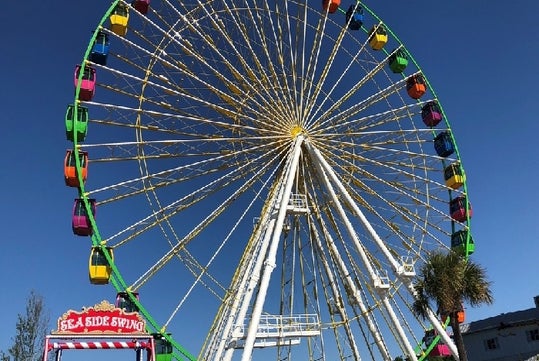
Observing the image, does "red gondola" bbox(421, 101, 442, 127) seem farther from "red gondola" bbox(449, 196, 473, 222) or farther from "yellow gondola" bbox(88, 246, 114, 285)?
"yellow gondola" bbox(88, 246, 114, 285)

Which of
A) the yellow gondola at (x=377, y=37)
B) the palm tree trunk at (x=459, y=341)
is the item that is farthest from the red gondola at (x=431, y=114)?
the palm tree trunk at (x=459, y=341)

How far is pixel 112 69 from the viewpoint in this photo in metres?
23.7

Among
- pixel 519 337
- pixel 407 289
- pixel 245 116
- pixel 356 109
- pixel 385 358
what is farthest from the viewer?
pixel 519 337

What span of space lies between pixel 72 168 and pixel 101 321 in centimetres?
654

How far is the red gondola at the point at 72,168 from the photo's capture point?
2233 centimetres

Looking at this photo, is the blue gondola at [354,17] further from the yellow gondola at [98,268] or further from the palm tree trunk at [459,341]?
the palm tree trunk at [459,341]

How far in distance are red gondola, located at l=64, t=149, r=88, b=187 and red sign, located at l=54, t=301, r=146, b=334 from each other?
5.44 metres

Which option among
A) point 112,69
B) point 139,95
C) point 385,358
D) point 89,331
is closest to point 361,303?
point 385,358

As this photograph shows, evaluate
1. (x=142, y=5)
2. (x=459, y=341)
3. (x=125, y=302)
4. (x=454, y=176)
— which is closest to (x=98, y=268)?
(x=125, y=302)

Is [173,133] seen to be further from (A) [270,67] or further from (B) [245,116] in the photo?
(A) [270,67]

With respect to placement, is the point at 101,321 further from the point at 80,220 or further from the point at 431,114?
the point at 431,114

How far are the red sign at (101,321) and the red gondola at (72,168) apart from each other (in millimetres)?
5443

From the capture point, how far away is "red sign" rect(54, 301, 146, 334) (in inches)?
739

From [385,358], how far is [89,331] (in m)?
12.1
